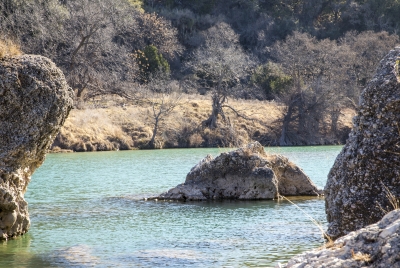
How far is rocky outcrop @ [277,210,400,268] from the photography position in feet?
13.5

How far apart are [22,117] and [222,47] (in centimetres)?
5275

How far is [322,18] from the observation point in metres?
83.3

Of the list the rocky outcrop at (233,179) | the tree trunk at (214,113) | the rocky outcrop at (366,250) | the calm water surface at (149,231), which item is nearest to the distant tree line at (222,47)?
the tree trunk at (214,113)

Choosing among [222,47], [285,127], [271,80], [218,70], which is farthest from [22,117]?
[271,80]

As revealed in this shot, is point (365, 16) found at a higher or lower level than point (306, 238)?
higher

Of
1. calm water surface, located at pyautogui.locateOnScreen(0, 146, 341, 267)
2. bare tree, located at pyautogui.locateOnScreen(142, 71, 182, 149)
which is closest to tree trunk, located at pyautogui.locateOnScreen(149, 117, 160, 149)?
bare tree, located at pyautogui.locateOnScreen(142, 71, 182, 149)

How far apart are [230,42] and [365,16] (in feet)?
56.4

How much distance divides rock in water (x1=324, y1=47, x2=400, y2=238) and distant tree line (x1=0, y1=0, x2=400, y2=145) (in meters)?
31.7

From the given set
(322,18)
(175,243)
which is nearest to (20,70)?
(175,243)

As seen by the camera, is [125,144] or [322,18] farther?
[322,18]

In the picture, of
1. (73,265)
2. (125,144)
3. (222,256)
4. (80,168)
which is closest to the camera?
(73,265)

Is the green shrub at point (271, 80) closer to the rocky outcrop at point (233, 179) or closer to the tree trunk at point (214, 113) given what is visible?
the tree trunk at point (214, 113)

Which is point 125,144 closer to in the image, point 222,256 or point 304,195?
point 304,195

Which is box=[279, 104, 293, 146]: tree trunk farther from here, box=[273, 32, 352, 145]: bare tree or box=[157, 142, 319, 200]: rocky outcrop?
box=[157, 142, 319, 200]: rocky outcrop
